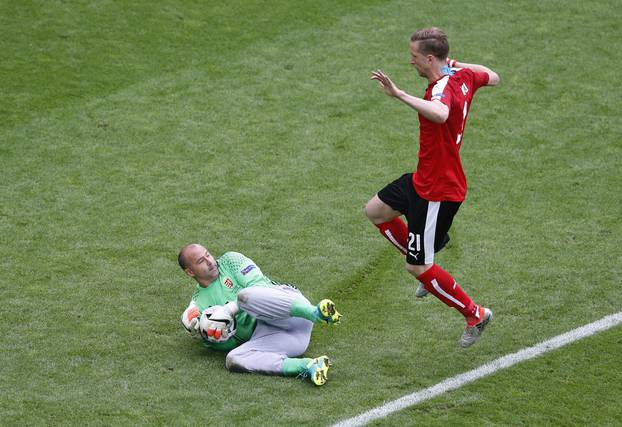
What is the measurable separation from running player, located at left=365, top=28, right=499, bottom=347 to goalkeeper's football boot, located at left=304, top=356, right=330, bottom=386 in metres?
0.95

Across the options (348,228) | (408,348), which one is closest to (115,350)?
(408,348)

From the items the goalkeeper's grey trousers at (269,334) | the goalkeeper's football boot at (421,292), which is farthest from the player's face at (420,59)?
the goalkeeper's grey trousers at (269,334)

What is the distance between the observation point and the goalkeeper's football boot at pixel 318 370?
747 cm

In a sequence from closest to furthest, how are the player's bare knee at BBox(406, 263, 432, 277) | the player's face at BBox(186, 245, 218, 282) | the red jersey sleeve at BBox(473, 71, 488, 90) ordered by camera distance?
the player's bare knee at BBox(406, 263, 432, 277) → the red jersey sleeve at BBox(473, 71, 488, 90) → the player's face at BBox(186, 245, 218, 282)

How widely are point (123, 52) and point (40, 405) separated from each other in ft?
24.1

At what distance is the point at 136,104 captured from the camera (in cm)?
1271

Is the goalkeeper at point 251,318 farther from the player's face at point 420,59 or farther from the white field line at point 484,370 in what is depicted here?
the player's face at point 420,59

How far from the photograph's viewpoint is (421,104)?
7.16 meters

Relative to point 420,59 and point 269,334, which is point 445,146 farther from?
point 269,334

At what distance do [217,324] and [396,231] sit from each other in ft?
5.20

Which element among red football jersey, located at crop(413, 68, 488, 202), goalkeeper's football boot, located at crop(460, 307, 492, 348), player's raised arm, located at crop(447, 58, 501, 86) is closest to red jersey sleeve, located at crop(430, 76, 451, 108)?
red football jersey, located at crop(413, 68, 488, 202)

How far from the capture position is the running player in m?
7.54

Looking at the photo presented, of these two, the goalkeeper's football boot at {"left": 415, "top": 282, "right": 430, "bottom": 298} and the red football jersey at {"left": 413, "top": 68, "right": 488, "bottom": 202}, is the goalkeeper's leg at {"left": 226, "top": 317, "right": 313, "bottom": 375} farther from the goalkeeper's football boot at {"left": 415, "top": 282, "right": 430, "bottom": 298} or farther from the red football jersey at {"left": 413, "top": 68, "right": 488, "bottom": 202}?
the red football jersey at {"left": 413, "top": 68, "right": 488, "bottom": 202}

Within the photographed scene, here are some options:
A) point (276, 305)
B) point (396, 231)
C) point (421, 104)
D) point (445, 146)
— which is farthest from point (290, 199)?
point (421, 104)
